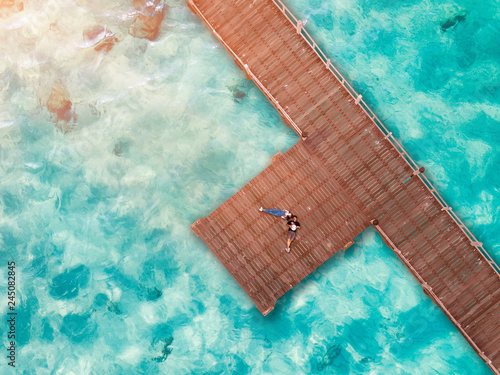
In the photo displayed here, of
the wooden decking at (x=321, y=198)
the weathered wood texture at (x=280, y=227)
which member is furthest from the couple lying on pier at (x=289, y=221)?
the wooden decking at (x=321, y=198)

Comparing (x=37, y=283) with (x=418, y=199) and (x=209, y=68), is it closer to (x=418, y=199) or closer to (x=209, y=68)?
(x=209, y=68)

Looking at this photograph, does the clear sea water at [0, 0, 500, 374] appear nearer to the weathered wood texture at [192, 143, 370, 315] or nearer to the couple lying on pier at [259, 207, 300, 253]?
the weathered wood texture at [192, 143, 370, 315]

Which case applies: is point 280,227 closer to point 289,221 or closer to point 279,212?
point 289,221

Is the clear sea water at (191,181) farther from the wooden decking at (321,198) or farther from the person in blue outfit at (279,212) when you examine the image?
the person in blue outfit at (279,212)

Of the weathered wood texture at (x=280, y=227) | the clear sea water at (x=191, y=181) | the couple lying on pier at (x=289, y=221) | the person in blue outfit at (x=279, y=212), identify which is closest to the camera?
the couple lying on pier at (x=289, y=221)

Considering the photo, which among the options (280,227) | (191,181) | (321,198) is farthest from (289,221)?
(191,181)

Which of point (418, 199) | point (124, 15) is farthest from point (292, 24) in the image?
point (418, 199)
